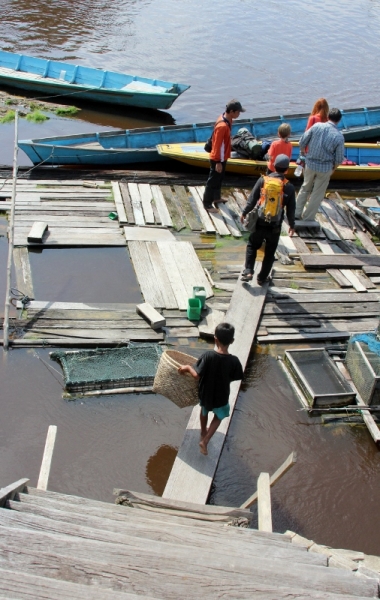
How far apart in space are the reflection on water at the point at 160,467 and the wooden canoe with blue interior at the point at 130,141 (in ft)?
25.4

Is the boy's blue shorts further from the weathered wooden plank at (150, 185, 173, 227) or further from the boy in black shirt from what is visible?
the weathered wooden plank at (150, 185, 173, 227)

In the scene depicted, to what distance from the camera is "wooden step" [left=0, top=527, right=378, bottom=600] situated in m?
3.07

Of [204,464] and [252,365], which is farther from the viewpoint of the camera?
[252,365]

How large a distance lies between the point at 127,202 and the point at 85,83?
823cm

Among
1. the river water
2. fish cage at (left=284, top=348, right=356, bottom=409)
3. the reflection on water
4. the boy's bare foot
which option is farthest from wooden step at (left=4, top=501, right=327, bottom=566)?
fish cage at (left=284, top=348, right=356, bottom=409)

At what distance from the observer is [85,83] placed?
18.0 meters

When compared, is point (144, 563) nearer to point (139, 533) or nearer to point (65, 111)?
point (139, 533)

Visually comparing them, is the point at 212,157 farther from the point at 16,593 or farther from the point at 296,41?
the point at 296,41

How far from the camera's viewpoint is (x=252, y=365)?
308 inches

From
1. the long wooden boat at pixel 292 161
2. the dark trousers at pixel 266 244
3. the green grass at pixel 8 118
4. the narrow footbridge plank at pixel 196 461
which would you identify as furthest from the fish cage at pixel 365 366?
the green grass at pixel 8 118

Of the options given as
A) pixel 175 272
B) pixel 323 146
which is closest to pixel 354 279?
pixel 323 146

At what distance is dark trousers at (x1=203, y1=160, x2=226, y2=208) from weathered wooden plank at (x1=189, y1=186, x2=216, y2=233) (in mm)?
151

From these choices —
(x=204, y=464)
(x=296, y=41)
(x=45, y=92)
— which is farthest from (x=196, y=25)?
(x=204, y=464)

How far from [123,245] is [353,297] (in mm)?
3750
